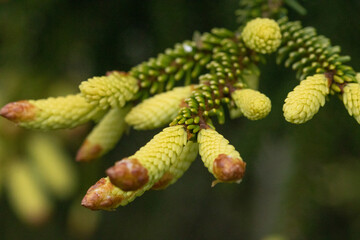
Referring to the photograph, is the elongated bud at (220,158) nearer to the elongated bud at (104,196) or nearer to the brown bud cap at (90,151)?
the elongated bud at (104,196)

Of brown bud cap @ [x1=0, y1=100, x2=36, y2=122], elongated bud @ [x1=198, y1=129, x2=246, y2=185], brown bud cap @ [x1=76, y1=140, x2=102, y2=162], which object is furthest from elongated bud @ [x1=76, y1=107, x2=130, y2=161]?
elongated bud @ [x1=198, y1=129, x2=246, y2=185]

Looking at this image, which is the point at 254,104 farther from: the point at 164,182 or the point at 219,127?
the point at 219,127

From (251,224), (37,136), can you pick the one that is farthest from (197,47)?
(251,224)

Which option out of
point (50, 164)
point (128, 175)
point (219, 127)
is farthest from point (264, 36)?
point (219, 127)

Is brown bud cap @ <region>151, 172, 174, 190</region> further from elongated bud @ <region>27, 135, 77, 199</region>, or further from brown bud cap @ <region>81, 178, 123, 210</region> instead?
elongated bud @ <region>27, 135, 77, 199</region>

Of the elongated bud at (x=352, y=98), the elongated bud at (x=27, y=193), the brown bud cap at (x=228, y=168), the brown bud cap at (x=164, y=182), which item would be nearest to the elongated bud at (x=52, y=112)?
the brown bud cap at (x=164, y=182)
